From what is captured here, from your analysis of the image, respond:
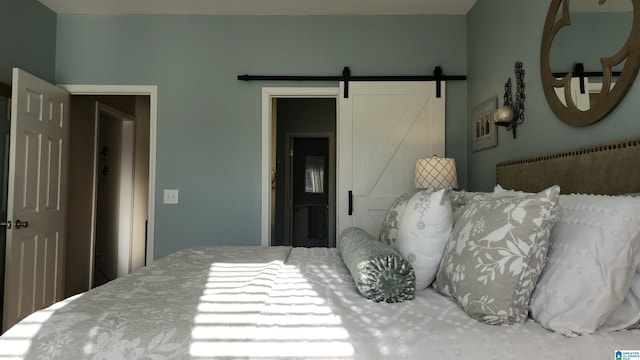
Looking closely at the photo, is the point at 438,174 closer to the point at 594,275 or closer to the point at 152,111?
the point at 594,275

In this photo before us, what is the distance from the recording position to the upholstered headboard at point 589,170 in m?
1.26

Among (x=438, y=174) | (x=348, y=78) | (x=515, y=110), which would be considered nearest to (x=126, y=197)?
(x=348, y=78)

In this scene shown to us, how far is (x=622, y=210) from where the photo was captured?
960 mm

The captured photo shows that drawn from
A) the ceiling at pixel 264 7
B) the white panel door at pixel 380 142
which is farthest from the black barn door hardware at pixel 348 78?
the ceiling at pixel 264 7

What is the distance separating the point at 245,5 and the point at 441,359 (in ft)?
9.86

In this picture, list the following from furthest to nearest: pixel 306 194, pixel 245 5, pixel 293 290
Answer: pixel 306 194 < pixel 245 5 < pixel 293 290

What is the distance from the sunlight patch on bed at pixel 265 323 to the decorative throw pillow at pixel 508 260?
0.41 metres

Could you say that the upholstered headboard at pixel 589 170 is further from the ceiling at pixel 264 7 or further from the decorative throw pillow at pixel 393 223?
the ceiling at pixel 264 7

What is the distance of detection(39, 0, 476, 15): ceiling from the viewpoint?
3.00m

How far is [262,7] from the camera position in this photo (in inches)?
121

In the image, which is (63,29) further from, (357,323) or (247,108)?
(357,323)

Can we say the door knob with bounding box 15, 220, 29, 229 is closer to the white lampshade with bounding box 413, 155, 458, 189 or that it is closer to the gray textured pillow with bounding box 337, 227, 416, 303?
the gray textured pillow with bounding box 337, 227, 416, 303

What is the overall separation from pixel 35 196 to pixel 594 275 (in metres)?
3.32

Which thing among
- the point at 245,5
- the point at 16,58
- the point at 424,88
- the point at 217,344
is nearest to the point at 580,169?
the point at 217,344
